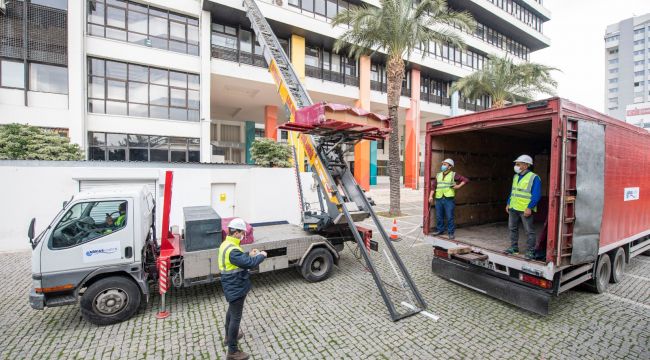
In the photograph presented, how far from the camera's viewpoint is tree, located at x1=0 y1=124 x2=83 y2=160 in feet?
30.3

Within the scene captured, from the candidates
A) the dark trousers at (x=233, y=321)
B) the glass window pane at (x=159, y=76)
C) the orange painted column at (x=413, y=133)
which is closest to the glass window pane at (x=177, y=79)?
the glass window pane at (x=159, y=76)

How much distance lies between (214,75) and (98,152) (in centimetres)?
726

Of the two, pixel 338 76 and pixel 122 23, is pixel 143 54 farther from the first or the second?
pixel 338 76

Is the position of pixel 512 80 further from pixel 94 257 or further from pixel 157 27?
pixel 94 257

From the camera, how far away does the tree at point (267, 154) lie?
12625 mm

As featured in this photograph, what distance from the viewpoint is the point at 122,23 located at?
14492mm

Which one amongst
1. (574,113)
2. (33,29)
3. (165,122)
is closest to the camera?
(574,113)

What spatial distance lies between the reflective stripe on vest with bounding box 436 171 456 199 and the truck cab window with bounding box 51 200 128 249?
6.08m

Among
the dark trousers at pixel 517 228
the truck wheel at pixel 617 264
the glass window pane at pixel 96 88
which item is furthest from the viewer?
the glass window pane at pixel 96 88

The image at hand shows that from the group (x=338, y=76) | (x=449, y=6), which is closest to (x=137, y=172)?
(x=338, y=76)

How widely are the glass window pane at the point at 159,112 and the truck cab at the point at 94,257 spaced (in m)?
11.9

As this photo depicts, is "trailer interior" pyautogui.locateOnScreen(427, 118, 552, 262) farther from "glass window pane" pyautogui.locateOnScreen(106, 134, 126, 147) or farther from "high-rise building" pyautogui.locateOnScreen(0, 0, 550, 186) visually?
"glass window pane" pyautogui.locateOnScreen(106, 134, 126, 147)

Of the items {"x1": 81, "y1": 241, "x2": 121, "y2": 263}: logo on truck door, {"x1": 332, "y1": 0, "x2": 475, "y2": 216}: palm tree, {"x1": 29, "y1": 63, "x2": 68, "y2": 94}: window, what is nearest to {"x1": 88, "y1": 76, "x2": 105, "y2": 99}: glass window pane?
{"x1": 29, "y1": 63, "x2": 68, "y2": 94}: window

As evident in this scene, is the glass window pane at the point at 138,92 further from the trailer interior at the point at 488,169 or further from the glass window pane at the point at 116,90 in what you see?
the trailer interior at the point at 488,169
